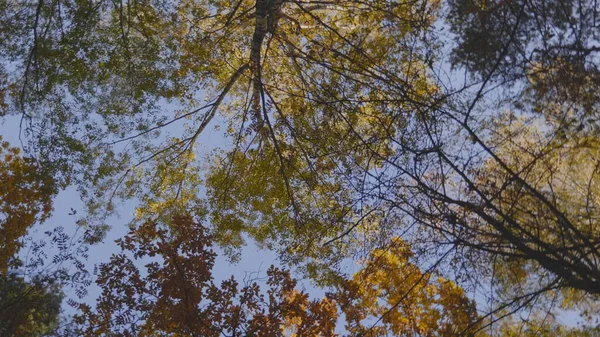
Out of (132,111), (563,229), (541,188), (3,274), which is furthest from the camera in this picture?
(132,111)

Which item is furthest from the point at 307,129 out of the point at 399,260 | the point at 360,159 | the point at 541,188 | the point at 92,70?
the point at 541,188

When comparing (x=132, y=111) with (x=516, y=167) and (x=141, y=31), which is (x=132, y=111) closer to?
(x=141, y=31)

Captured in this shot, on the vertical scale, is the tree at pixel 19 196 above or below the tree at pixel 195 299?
above

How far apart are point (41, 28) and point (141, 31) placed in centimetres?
169

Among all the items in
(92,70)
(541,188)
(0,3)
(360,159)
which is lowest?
(541,188)

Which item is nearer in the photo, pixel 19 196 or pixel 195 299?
pixel 195 299

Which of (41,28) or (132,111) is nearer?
(41,28)

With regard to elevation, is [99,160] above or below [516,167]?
above

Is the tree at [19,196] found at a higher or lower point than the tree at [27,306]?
higher

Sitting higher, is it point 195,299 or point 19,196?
point 19,196

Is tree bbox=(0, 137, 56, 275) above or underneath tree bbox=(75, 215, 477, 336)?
above

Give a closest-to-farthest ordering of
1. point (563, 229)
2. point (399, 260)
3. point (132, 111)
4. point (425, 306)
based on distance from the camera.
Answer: point (563, 229) → point (399, 260) → point (425, 306) → point (132, 111)

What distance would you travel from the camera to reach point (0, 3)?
9.52 metres

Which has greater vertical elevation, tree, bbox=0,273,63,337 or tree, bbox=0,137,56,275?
tree, bbox=0,137,56,275
